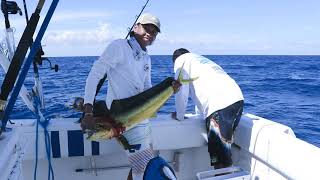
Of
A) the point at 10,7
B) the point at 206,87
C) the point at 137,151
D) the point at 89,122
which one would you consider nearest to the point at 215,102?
the point at 206,87

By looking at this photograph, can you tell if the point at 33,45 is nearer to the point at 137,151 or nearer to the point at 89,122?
the point at 89,122

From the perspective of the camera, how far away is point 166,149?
4.33 metres

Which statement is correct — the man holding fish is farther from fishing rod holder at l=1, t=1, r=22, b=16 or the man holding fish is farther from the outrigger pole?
the outrigger pole

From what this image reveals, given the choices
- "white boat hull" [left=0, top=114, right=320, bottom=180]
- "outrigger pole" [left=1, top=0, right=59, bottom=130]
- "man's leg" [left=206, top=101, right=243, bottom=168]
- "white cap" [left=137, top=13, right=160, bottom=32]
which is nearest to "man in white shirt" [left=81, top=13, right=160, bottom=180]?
"white cap" [left=137, top=13, right=160, bottom=32]

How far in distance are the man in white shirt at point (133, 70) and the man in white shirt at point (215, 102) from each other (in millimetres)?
697

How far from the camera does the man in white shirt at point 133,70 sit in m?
3.25

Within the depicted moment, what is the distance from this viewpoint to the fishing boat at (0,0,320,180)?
10.3 ft

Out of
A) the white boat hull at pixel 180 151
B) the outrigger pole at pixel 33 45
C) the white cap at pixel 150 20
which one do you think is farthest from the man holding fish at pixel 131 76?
the outrigger pole at pixel 33 45

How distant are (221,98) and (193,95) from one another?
47 centimetres

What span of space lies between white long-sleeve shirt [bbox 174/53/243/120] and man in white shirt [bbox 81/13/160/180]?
2.82ft

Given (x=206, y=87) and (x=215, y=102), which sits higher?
(x=206, y=87)

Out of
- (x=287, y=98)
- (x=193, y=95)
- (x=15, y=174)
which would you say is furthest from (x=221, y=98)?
(x=287, y=98)

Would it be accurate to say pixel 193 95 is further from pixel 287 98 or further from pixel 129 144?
pixel 287 98

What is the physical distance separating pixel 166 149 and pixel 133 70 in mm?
1279
